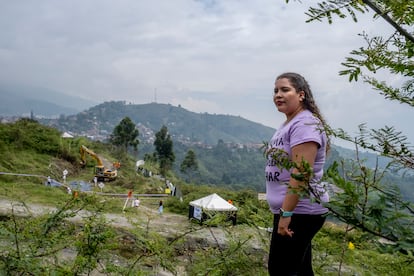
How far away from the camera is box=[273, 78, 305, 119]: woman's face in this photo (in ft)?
5.89

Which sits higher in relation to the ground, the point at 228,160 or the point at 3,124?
the point at 3,124

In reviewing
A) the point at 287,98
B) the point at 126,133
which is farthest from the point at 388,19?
the point at 126,133

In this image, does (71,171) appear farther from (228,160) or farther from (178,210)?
(228,160)

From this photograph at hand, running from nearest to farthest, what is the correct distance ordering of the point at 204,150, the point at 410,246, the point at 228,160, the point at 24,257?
the point at 410,246 < the point at 24,257 < the point at 228,160 < the point at 204,150

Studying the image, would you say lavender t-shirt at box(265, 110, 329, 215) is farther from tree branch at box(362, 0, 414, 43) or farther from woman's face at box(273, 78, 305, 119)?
tree branch at box(362, 0, 414, 43)

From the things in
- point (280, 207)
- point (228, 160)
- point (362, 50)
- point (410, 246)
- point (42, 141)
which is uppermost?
point (362, 50)

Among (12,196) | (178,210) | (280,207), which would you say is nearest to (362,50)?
(280,207)

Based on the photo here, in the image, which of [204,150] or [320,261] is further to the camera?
[204,150]

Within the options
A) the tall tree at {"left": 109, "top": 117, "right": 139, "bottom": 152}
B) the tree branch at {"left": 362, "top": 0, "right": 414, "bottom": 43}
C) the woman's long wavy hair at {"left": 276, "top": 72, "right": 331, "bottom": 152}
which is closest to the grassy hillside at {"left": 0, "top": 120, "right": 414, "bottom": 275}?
the tree branch at {"left": 362, "top": 0, "right": 414, "bottom": 43}

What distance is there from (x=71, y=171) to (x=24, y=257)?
22221mm

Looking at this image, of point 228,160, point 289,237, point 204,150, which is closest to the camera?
point 289,237

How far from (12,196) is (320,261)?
213 cm

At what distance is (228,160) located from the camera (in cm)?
12288

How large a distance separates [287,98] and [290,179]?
1.55ft
